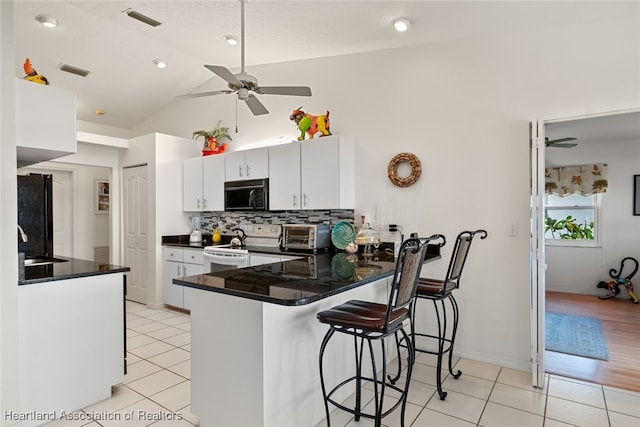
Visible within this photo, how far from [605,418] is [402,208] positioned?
2094 millimetres

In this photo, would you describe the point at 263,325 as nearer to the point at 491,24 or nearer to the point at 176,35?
the point at 491,24

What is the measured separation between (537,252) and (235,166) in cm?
340

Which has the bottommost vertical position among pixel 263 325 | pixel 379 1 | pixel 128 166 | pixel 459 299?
pixel 459 299

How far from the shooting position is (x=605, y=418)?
221 centimetres

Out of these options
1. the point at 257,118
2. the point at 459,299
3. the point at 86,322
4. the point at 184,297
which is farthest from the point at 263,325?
the point at 257,118

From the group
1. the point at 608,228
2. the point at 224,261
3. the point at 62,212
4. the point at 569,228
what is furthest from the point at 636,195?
the point at 62,212

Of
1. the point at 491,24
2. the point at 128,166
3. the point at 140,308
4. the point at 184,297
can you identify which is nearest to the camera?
the point at 491,24

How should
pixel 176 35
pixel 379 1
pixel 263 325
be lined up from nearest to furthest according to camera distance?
pixel 263 325
pixel 379 1
pixel 176 35

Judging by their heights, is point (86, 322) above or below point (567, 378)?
above

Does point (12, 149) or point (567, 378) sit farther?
point (567, 378)

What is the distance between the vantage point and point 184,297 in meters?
4.48

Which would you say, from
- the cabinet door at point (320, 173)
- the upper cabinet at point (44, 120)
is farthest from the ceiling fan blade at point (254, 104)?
the upper cabinet at point (44, 120)

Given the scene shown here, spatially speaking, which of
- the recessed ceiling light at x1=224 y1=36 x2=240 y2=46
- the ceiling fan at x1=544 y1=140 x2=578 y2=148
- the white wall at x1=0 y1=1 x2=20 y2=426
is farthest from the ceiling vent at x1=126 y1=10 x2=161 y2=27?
the ceiling fan at x1=544 y1=140 x2=578 y2=148

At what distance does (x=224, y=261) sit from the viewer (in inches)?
160
